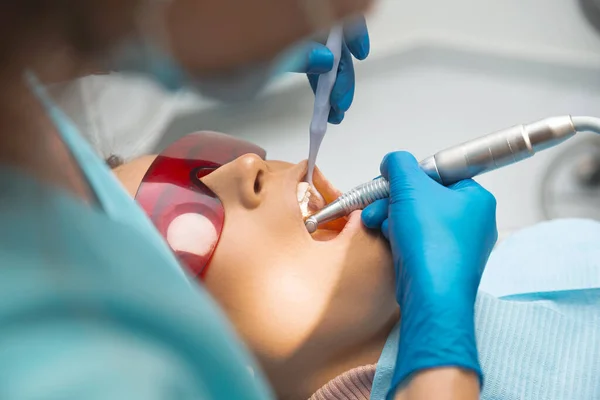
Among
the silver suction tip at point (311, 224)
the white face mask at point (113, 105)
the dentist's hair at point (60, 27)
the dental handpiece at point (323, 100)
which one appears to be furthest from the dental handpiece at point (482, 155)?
the dentist's hair at point (60, 27)

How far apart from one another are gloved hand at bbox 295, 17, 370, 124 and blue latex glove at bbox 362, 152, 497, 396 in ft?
0.59

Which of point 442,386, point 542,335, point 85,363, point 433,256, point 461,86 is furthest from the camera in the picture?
point 461,86

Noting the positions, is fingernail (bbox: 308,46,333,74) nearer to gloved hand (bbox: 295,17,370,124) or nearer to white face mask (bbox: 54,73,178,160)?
gloved hand (bbox: 295,17,370,124)

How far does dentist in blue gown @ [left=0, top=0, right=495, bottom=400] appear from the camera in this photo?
0.41m

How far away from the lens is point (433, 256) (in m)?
0.86

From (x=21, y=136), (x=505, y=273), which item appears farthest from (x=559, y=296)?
(x=21, y=136)

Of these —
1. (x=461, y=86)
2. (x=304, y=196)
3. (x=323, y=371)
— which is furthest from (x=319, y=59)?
(x=461, y=86)

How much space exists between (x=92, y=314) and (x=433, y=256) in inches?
20.8

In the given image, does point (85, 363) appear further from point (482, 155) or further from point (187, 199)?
point (482, 155)

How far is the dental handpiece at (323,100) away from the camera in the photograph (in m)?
1.05

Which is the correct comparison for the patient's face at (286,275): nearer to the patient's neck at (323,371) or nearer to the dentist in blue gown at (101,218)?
the patient's neck at (323,371)

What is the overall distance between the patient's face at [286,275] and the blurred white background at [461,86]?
1.85 feet

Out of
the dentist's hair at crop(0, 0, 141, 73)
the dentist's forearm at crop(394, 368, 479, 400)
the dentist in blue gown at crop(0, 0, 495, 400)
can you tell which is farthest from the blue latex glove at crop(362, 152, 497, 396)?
the dentist's hair at crop(0, 0, 141, 73)

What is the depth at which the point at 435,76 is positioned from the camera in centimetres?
180
